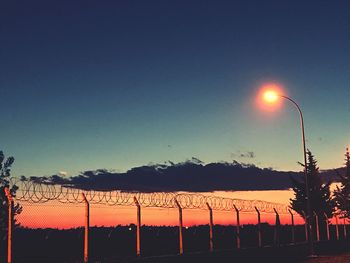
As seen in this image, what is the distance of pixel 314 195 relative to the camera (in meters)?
69.6

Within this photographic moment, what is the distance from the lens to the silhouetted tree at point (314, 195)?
6919cm

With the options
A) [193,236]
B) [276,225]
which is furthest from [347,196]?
[193,236]

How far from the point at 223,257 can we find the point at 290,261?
18.8 feet

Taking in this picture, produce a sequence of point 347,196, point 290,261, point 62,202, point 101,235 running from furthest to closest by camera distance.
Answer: point 347,196 < point 290,261 < point 101,235 < point 62,202

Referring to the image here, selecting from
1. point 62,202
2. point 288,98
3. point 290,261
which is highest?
point 288,98

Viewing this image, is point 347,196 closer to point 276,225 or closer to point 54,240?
point 276,225

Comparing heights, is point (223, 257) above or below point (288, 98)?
below

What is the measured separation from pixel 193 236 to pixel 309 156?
47.0 metres

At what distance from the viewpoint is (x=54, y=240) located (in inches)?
1015

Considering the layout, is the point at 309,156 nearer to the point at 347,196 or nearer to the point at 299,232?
the point at 347,196

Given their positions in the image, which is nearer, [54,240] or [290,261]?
[54,240]

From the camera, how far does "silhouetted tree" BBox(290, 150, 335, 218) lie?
2724 inches

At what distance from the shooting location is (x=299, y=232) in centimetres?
4553

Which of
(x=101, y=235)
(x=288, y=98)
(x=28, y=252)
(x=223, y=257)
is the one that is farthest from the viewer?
(x=288, y=98)
